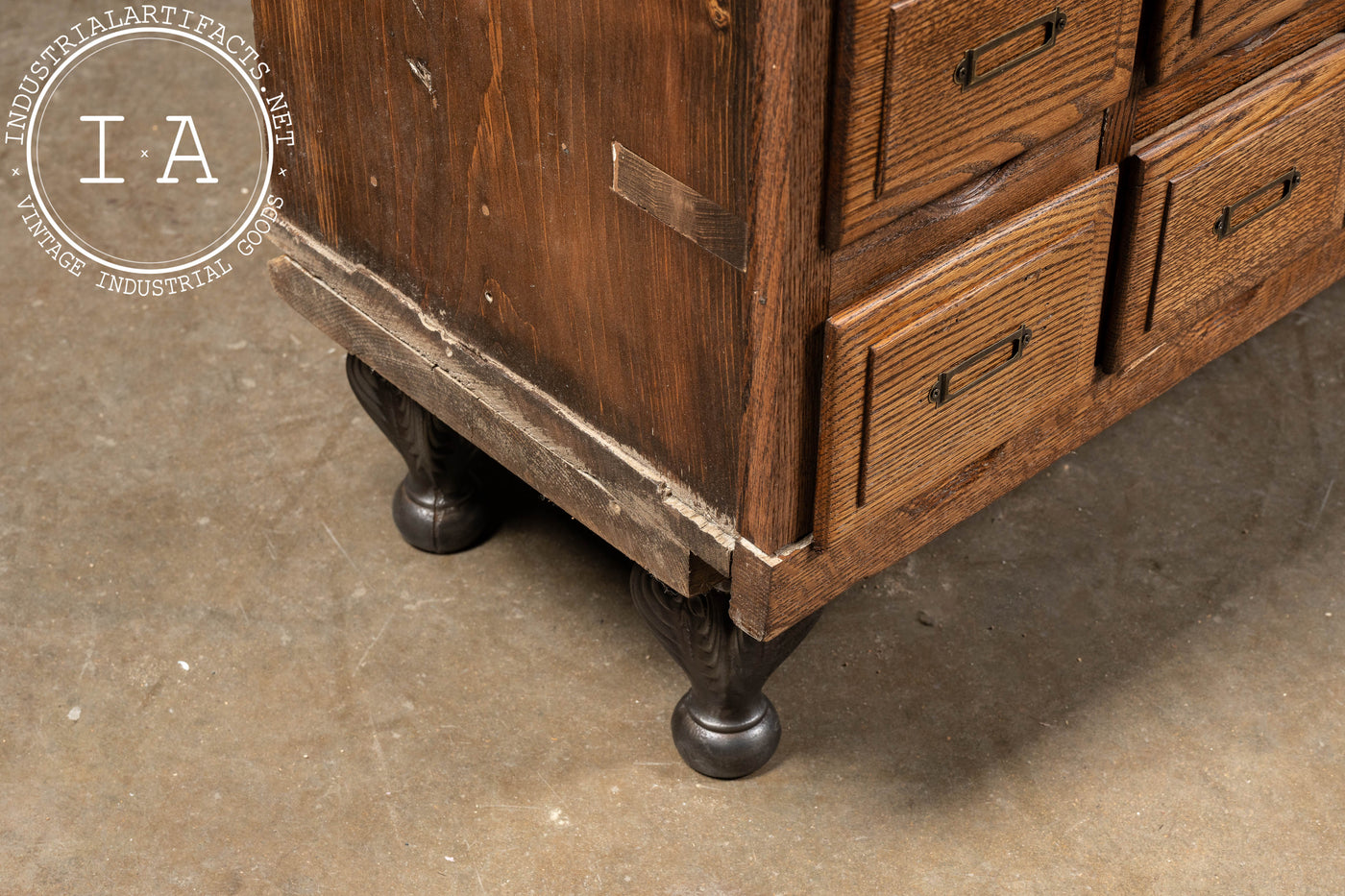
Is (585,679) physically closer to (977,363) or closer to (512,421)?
(512,421)

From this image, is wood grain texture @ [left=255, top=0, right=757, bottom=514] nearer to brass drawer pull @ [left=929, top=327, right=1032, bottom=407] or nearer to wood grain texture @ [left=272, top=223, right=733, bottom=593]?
wood grain texture @ [left=272, top=223, right=733, bottom=593]

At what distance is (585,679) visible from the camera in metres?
1.53

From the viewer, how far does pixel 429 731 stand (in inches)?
58.3

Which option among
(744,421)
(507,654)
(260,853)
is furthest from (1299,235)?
(260,853)

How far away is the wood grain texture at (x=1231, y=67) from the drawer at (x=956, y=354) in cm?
6

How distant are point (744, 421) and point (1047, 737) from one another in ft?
1.70

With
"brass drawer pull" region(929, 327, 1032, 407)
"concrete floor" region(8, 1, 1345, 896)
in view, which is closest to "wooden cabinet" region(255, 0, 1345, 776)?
"brass drawer pull" region(929, 327, 1032, 407)

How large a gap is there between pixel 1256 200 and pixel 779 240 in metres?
0.54

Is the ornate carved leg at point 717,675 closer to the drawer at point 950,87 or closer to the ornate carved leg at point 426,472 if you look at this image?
the ornate carved leg at point 426,472

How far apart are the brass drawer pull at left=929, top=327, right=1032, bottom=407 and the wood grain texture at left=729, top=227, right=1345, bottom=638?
95 mm

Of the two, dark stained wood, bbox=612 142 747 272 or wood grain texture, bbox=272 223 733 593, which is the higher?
dark stained wood, bbox=612 142 747 272

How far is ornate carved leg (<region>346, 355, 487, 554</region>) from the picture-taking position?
1.55m

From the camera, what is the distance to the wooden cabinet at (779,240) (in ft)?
3.40

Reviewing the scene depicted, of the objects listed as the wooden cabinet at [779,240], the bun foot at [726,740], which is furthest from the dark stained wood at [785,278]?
the bun foot at [726,740]
